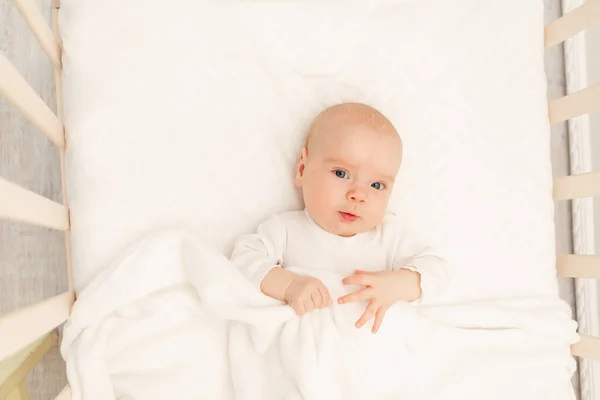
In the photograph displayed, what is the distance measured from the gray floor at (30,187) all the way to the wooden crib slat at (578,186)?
992 millimetres

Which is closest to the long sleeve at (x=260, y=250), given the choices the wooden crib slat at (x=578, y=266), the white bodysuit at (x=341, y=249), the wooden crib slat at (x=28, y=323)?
the white bodysuit at (x=341, y=249)

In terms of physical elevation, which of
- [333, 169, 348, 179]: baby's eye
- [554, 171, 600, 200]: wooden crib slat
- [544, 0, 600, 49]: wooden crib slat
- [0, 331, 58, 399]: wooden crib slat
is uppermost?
[544, 0, 600, 49]: wooden crib slat

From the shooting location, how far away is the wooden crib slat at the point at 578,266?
1102mm

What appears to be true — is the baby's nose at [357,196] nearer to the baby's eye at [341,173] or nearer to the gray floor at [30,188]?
the baby's eye at [341,173]

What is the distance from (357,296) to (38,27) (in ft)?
2.06

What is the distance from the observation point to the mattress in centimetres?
105

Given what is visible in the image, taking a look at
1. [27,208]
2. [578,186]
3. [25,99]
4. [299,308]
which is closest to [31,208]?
[27,208]

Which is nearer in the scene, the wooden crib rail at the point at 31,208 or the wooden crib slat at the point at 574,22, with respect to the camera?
the wooden crib rail at the point at 31,208

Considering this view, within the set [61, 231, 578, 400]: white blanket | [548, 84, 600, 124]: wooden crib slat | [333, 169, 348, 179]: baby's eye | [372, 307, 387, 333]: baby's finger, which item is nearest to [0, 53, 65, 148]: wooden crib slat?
[61, 231, 578, 400]: white blanket

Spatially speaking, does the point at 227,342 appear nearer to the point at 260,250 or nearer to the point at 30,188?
the point at 260,250

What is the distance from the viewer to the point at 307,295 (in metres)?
0.95

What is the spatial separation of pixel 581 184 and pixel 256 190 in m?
0.59

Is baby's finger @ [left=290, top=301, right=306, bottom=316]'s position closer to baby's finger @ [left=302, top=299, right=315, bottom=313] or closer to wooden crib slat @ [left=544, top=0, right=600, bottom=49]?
baby's finger @ [left=302, top=299, right=315, bottom=313]

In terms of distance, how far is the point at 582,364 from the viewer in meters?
1.47
